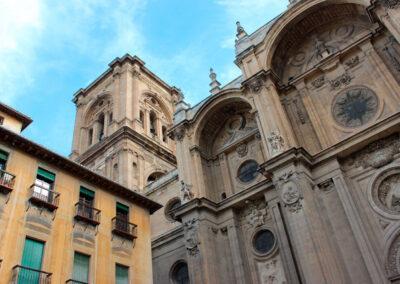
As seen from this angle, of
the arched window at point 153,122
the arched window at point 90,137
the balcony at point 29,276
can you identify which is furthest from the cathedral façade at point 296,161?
the arched window at point 90,137

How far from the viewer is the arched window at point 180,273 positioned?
2403 centimetres

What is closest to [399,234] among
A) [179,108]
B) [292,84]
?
[292,84]

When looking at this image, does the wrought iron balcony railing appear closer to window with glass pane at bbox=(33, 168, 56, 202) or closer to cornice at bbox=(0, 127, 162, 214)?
window with glass pane at bbox=(33, 168, 56, 202)

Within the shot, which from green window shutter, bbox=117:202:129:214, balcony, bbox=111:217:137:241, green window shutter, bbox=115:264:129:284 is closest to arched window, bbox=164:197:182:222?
green window shutter, bbox=117:202:129:214

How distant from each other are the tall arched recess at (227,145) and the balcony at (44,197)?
966 cm

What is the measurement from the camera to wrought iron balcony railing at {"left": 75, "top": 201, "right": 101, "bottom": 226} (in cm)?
1698

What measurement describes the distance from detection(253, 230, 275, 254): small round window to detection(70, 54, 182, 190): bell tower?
15.8 m

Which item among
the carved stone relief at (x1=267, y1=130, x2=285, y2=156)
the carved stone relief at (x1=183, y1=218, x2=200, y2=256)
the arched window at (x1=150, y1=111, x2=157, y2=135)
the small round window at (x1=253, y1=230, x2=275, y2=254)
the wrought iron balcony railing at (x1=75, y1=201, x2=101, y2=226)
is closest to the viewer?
the wrought iron balcony railing at (x1=75, y1=201, x2=101, y2=226)

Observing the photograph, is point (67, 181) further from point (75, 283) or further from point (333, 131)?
point (333, 131)

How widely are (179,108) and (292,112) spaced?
850 cm

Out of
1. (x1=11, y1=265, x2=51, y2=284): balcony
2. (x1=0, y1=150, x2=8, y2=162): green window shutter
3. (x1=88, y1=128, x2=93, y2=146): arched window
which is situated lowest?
(x1=11, y1=265, x2=51, y2=284): balcony

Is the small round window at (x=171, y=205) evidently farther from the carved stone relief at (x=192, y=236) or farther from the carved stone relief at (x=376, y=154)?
the carved stone relief at (x=376, y=154)

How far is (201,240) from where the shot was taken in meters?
20.6

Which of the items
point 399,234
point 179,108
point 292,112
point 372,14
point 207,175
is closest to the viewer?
point 399,234
